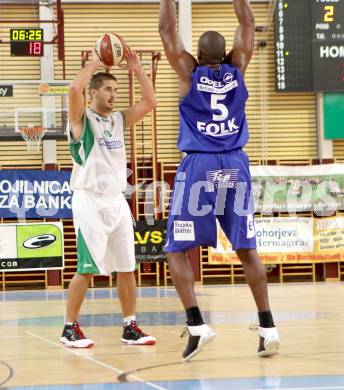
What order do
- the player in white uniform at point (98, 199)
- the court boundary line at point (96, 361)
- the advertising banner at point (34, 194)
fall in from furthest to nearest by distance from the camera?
the advertising banner at point (34, 194), the player in white uniform at point (98, 199), the court boundary line at point (96, 361)

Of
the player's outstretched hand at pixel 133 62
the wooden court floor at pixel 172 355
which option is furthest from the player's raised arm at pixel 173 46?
A: the wooden court floor at pixel 172 355

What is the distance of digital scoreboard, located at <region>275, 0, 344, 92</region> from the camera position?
67.0 ft

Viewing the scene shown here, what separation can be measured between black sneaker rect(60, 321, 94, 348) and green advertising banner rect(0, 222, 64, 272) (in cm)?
1273

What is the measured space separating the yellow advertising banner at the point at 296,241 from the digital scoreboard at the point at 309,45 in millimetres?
3142

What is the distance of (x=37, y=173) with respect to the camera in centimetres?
2028

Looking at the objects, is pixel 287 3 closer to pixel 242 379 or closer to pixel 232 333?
pixel 232 333

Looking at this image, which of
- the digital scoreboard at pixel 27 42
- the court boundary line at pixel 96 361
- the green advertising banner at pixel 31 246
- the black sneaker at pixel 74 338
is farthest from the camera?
the green advertising banner at pixel 31 246

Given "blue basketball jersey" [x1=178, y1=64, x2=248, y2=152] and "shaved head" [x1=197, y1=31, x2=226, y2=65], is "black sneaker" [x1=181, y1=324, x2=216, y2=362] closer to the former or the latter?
"blue basketball jersey" [x1=178, y1=64, x2=248, y2=152]

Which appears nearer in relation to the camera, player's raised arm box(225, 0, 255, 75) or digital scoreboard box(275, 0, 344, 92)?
player's raised arm box(225, 0, 255, 75)

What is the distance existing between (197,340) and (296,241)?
15.5 meters

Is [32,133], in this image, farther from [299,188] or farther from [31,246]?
[299,188]

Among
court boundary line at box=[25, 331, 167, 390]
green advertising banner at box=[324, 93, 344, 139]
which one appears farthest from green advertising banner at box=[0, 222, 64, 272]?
court boundary line at box=[25, 331, 167, 390]

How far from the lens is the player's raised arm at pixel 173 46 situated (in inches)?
239

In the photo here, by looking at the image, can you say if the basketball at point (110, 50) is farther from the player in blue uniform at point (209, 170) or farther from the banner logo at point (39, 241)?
the banner logo at point (39, 241)
